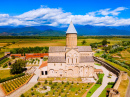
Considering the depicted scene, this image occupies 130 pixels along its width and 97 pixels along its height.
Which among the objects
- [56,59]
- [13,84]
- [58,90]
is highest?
[56,59]

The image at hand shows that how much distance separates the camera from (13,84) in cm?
2533

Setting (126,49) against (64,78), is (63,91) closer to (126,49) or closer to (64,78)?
(64,78)

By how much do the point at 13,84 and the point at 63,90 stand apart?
40.5ft

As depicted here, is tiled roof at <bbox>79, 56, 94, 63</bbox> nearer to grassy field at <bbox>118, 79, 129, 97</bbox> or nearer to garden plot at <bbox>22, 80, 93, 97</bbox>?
garden plot at <bbox>22, 80, 93, 97</bbox>

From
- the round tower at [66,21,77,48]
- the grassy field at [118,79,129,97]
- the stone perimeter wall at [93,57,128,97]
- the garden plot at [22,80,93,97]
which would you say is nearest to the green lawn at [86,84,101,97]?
the garden plot at [22,80,93,97]

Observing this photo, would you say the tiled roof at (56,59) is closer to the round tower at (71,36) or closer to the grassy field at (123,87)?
the round tower at (71,36)

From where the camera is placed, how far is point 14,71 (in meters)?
31.4

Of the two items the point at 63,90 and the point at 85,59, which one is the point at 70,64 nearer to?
the point at 85,59

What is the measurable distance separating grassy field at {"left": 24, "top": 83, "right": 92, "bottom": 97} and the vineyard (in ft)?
12.8

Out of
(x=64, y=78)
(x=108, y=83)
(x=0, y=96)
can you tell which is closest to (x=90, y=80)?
(x=108, y=83)

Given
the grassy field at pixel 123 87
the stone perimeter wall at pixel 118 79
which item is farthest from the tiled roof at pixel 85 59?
the grassy field at pixel 123 87

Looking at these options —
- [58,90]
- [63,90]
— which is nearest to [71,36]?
[63,90]

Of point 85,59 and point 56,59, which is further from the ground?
point 56,59

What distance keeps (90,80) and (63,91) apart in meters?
8.99
